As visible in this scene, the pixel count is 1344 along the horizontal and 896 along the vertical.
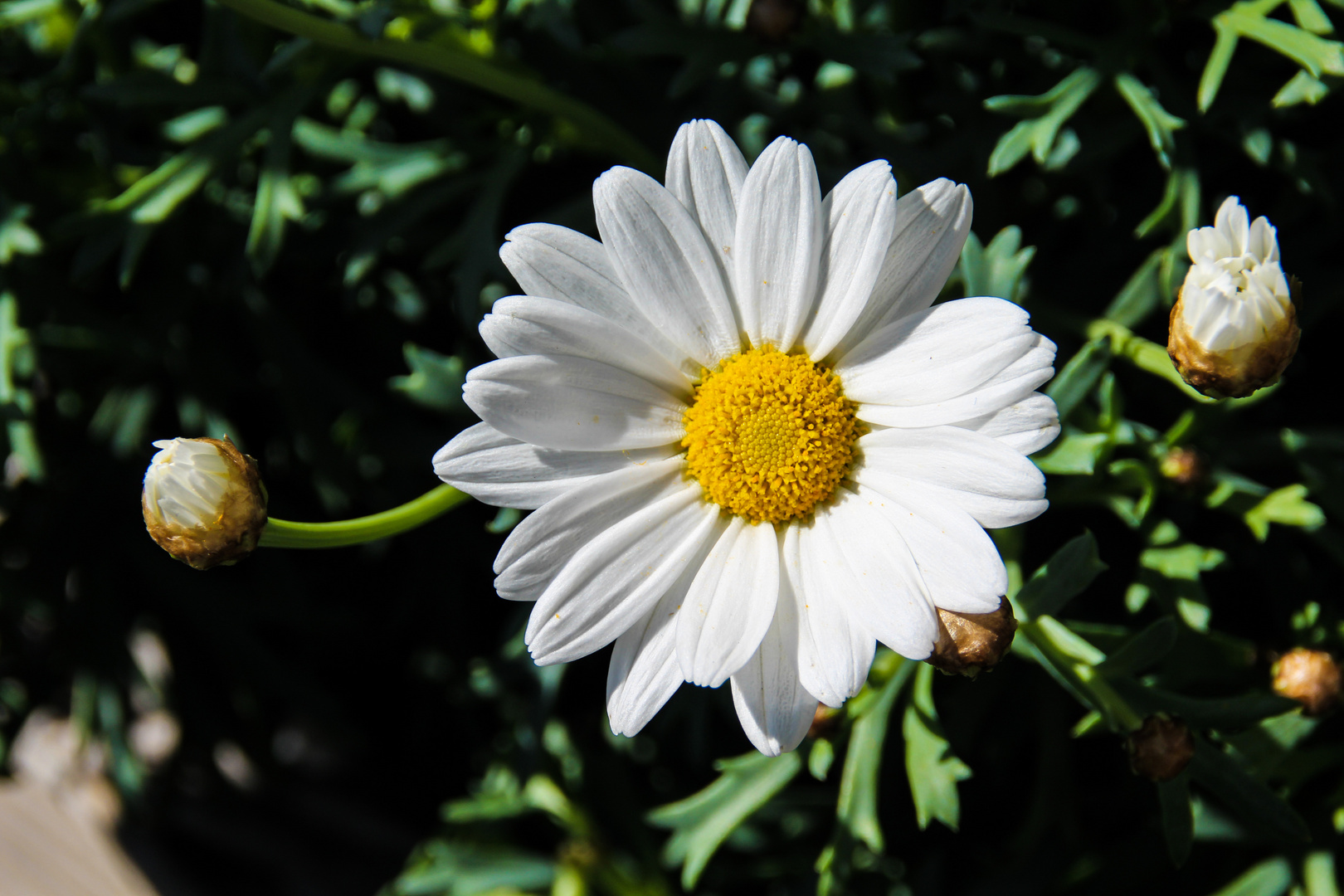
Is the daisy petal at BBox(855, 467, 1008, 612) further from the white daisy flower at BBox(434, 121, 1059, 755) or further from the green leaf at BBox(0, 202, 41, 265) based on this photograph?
the green leaf at BBox(0, 202, 41, 265)

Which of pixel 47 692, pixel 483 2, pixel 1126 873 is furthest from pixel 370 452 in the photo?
pixel 1126 873

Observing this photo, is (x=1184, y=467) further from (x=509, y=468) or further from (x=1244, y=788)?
(x=509, y=468)

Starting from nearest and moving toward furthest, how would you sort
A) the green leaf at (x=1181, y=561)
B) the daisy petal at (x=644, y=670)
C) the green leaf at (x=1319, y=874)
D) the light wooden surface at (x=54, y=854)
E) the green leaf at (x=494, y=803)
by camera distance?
the daisy petal at (x=644, y=670), the green leaf at (x=1181, y=561), the green leaf at (x=1319, y=874), the green leaf at (x=494, y=803), the light wooden surface at (x=54, y=854)

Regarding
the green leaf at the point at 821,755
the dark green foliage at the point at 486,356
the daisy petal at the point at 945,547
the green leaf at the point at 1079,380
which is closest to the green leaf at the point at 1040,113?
the dark green foliage at the point at 486,356

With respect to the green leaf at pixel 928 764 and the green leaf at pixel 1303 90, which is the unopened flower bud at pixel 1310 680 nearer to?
the green leaf at pixel 928 764

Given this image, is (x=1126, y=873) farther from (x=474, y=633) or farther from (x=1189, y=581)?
(x=474, y=633)
